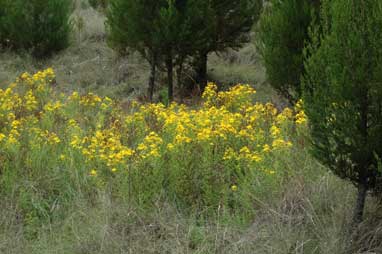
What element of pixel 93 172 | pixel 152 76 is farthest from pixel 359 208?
pixel 152 76

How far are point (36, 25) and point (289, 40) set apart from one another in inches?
277

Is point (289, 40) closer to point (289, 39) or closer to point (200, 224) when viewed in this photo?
point (289, 39)

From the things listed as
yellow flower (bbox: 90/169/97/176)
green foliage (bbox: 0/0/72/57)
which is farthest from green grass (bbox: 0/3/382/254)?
green foliage (bbox: 0/0/72/57)

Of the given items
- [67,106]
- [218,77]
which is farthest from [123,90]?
[67,106]

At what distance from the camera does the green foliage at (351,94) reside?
376 centimetres

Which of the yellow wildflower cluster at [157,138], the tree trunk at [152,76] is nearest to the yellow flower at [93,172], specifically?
the yellow wildflower cluster at [157,138]

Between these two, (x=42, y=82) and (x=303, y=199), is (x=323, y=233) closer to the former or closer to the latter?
(x=303, y=199)

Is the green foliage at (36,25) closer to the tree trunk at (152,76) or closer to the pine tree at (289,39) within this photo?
the tree trunk at (152,76)

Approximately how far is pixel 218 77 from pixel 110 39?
2286 mm

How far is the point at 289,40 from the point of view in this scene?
8.52 metres

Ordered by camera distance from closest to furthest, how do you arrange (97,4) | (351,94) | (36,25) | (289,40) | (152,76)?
(351,94) → (289,40) → (152,76) → (36,25) → (97,4)

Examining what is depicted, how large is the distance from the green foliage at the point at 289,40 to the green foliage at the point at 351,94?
14.5 ft

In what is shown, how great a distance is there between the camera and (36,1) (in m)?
13.4

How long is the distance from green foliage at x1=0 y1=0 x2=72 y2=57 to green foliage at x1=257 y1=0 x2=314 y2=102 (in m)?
6.50
